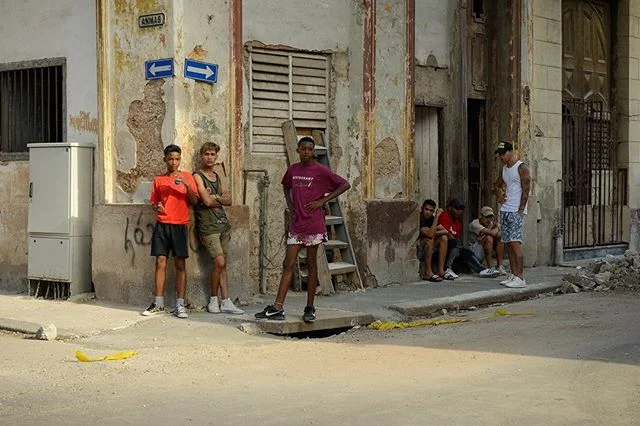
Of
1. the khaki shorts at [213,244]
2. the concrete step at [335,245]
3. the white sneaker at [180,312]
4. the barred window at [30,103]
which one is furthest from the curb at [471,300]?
the barred window at [30,103]

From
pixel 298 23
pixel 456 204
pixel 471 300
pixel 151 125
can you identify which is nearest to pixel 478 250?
pixel 456 204

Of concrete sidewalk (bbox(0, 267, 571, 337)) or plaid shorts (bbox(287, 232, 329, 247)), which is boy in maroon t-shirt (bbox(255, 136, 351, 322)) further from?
concrete sidewalk (bbox(0, 267, 571, 337))

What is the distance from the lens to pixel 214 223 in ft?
36.9

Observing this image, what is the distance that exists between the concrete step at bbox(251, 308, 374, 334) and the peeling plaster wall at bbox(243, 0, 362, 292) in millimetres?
1921

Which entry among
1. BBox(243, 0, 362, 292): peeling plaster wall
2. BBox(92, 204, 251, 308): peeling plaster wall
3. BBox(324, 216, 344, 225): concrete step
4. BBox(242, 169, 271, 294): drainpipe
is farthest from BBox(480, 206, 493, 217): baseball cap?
BBox(92, 204, 251, 308): peeling plaster wall

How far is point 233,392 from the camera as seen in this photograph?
7.30 metres

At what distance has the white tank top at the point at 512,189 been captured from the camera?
1353cm

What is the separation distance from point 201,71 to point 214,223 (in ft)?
5.58

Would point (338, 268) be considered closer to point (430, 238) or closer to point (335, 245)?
point (335, 245)

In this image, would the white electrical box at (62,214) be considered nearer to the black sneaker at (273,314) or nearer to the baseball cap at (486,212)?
the black sneaker at (273,314)

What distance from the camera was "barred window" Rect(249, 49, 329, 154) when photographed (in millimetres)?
12773

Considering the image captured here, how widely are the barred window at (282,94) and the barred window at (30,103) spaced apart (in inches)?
91.0

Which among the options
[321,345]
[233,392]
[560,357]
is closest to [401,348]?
[321,345]

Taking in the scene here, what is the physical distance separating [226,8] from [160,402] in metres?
6.10
